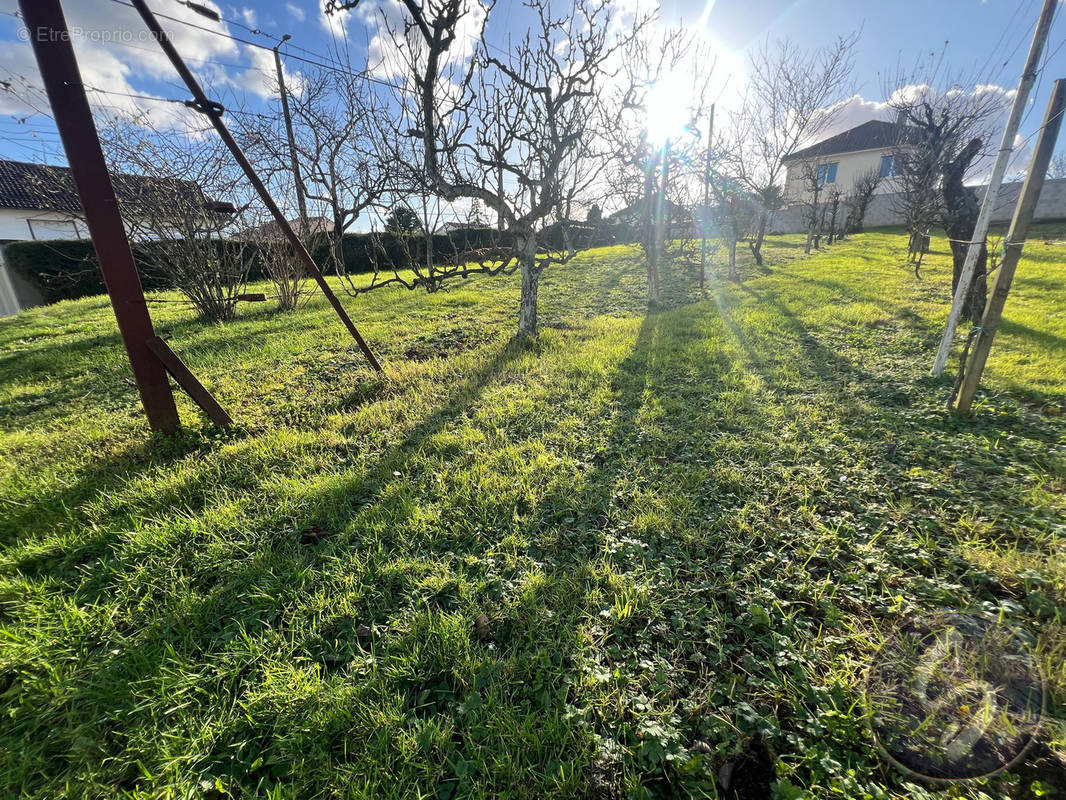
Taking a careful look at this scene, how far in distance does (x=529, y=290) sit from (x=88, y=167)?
5.11m

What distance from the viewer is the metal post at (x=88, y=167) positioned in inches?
105

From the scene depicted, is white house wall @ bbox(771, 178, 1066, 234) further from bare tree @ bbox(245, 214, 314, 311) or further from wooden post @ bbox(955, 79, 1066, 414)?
bare tree @ bbox(245, 214, 314, 311)

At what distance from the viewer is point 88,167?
2811mm

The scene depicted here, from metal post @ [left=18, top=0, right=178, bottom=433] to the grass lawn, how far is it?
1084 millimetres

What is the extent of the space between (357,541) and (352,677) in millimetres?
875

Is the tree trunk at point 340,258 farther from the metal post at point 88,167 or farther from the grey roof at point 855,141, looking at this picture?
the grey roof at point 855,141

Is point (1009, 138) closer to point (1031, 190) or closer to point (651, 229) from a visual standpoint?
point (1031, 190)

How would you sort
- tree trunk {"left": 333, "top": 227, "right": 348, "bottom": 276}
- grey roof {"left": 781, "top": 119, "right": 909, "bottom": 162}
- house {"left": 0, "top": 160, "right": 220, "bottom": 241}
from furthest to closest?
grey roof {"left": 781, "top": 119, "right": 909, "bottom": 162} < house {"left": 0, "top": 160, "right": 220, "bottom": 241} < tree trunk {"left": 333, "top": 227, "right": 348, "bottom": 276}

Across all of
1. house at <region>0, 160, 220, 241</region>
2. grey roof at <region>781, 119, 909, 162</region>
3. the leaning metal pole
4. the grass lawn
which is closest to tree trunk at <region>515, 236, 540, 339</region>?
the grass lawn

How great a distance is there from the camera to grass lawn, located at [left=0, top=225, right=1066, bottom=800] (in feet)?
4.63

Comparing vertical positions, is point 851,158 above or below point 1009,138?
above

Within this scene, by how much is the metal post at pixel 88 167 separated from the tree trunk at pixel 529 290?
481 cm

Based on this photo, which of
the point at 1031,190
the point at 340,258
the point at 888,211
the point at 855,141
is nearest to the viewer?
the point at 1031,190

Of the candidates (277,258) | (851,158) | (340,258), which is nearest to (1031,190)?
(340,258)
